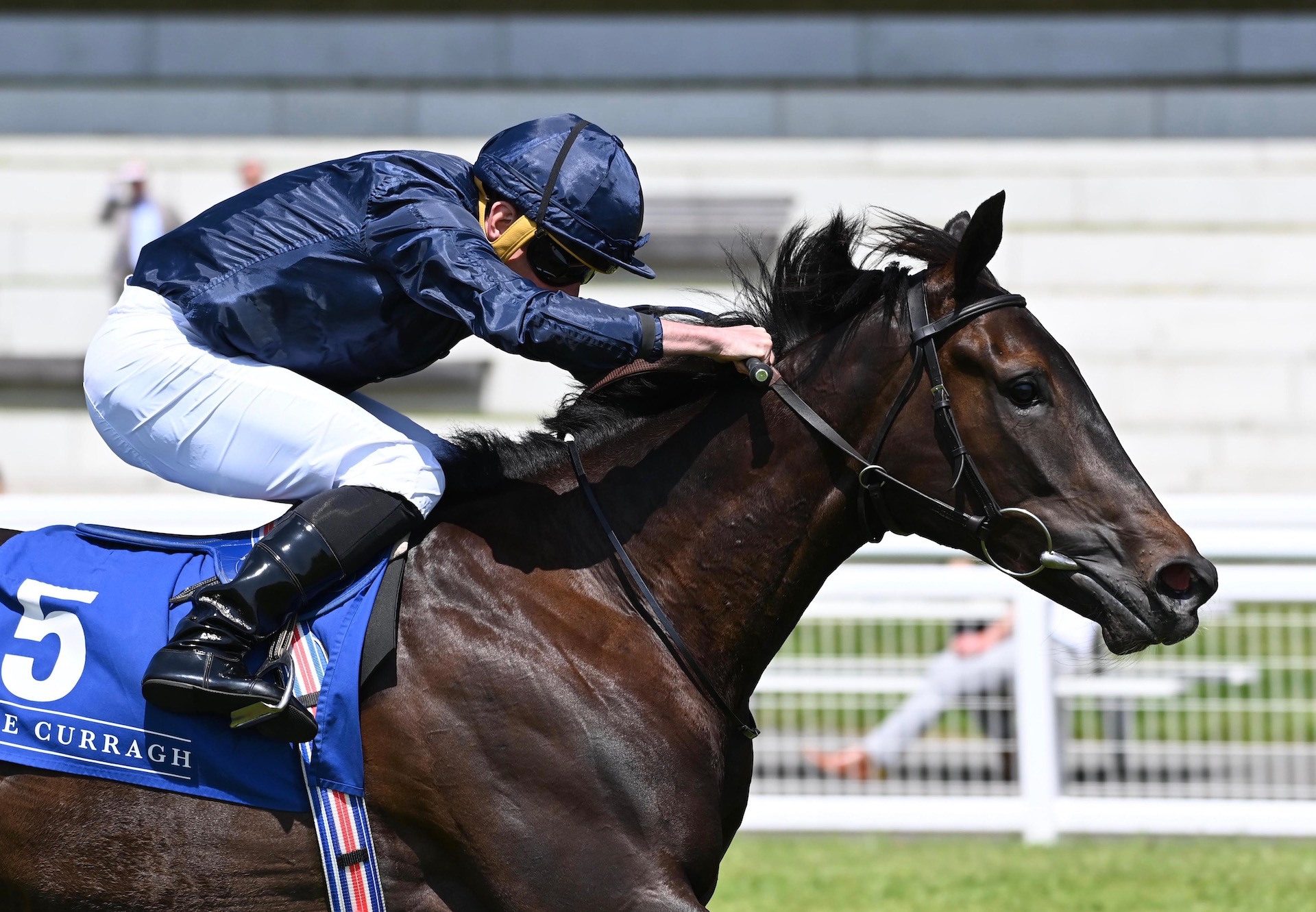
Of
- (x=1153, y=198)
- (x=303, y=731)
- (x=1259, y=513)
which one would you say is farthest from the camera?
(x=1153, y=198)

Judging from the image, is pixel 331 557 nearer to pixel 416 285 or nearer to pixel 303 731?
pixel 303 731

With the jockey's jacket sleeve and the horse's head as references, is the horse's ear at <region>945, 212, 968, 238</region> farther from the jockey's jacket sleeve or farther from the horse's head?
the jockey's jacket sleeve

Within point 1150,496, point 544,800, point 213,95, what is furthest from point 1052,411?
point 213,95

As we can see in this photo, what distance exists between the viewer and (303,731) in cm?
290

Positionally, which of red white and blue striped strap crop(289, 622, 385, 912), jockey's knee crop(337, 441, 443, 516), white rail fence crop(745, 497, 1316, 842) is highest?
jockey's knee crop(337, 441, 443, 516)

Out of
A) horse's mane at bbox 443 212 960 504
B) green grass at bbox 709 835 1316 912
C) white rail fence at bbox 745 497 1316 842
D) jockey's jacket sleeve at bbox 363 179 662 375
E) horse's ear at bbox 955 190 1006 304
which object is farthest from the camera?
white rail fence at bbox 745 497 1316 842

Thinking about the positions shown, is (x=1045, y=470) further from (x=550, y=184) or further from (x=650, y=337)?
(x=550, y=184)

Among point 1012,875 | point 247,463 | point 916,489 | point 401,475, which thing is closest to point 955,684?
point 1012,875

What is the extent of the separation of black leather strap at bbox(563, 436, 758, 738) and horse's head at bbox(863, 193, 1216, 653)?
0.49m

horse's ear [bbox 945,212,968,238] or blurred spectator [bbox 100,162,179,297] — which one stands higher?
horse's ear [bbox 945,212,968,238]

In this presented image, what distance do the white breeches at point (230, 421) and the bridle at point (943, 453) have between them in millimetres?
750

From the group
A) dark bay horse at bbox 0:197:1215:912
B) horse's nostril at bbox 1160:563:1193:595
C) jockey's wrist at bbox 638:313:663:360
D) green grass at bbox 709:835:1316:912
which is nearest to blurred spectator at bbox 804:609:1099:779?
green grass at bbox 709:835:1316:912

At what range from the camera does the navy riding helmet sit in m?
3.10

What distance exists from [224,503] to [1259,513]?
400 centimetres
